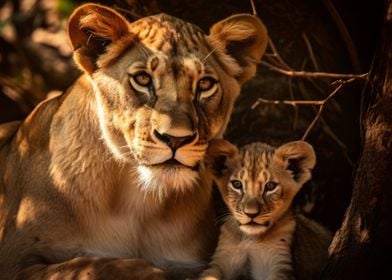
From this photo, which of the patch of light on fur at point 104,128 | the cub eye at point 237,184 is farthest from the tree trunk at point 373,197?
the patch of light on fur at point 104,128

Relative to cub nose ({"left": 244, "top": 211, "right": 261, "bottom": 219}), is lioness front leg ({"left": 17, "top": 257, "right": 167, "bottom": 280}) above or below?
below

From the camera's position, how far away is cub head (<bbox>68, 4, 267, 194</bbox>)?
3447 mm

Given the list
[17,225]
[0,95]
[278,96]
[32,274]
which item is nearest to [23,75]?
[0,95]

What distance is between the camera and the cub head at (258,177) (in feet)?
11.8

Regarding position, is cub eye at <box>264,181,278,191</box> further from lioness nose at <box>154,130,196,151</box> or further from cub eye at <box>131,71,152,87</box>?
cub eye at <box>131,71,152,87</box>

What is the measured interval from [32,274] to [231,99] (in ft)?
3.82

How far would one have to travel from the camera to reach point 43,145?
4.14 meters

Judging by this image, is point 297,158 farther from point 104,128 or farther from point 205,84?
point 104,128

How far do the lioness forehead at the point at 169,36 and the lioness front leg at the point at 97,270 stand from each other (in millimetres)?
890

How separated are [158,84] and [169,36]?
0.28m

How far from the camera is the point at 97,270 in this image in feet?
11.5

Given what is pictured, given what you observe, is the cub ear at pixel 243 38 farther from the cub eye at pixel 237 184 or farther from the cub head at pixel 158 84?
the cub eye at pixel 237 184

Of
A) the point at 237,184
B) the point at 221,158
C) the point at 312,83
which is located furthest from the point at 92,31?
the point at 312,83

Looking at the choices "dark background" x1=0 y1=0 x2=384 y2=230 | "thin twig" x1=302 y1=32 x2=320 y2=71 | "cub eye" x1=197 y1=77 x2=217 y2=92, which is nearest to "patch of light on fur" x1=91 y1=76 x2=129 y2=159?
"cub eye" x1=197 y1=77 x2=217 y2=92
